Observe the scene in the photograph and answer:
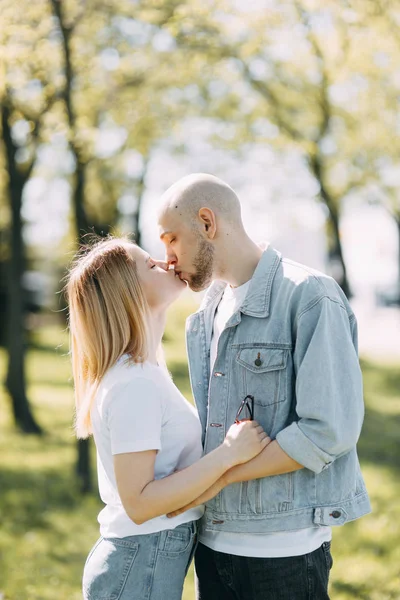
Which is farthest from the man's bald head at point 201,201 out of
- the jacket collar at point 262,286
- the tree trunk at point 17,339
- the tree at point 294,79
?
the tree trunk at point 17,339

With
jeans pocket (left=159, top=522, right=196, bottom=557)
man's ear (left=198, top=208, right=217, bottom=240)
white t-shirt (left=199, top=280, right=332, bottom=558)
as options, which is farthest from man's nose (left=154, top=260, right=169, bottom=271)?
jeans pocket (left=159, top=522, right=196, bottom=557)

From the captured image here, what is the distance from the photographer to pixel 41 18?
8141 mm

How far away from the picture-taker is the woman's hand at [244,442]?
8.36ft

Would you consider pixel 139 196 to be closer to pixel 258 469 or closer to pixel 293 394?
pixel 293 394

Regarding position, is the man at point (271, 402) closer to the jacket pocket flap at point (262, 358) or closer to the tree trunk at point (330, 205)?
the jacket pocket flap at point (262, 358)

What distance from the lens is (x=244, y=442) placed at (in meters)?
2.56

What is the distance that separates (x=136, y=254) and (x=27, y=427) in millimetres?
10169

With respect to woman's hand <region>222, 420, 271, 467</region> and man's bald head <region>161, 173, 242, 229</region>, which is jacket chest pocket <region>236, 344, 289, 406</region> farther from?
man's bald head <region>161, 173, 242, 229</region>

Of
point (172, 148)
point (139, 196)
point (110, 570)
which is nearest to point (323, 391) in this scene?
point (110, 570)

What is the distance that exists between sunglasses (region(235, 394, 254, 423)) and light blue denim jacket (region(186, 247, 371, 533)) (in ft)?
0.10

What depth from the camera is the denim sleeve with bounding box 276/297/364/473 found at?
97.2 inches

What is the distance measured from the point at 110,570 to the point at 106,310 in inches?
37.3

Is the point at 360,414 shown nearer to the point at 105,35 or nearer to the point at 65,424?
the point at 105,35

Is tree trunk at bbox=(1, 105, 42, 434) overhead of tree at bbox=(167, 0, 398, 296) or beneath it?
beneath
